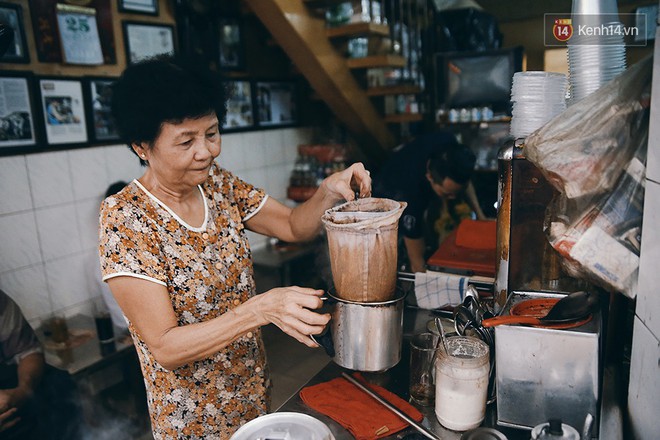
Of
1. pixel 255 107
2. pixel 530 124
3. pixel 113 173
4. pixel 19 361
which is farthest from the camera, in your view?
pixel 255 107

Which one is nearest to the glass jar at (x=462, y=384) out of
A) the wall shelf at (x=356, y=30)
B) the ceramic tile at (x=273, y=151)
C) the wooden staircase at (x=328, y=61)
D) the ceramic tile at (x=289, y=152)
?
the wooden staircase at (x=328, y=61)

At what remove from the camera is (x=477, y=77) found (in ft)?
15.3

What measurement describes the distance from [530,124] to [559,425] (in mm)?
884

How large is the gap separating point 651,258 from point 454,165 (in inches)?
91.1

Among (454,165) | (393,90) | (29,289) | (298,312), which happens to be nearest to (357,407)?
(298,312)

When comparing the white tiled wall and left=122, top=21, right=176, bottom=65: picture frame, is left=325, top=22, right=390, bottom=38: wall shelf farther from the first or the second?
the white tiled wall

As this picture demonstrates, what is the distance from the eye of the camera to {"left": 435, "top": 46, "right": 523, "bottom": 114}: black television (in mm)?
4535

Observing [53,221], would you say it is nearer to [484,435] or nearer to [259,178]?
[259,178]

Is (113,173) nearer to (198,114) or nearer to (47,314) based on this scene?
(47,314)

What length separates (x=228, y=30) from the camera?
14.1 feet

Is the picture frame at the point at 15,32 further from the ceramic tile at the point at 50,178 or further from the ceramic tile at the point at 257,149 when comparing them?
the ceramic tile at the point at 257,149

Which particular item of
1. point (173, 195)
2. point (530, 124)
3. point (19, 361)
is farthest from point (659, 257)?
point (19, 361)

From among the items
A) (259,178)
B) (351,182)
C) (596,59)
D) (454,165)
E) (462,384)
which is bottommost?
(462,384)

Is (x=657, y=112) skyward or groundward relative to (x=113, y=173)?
skyward
